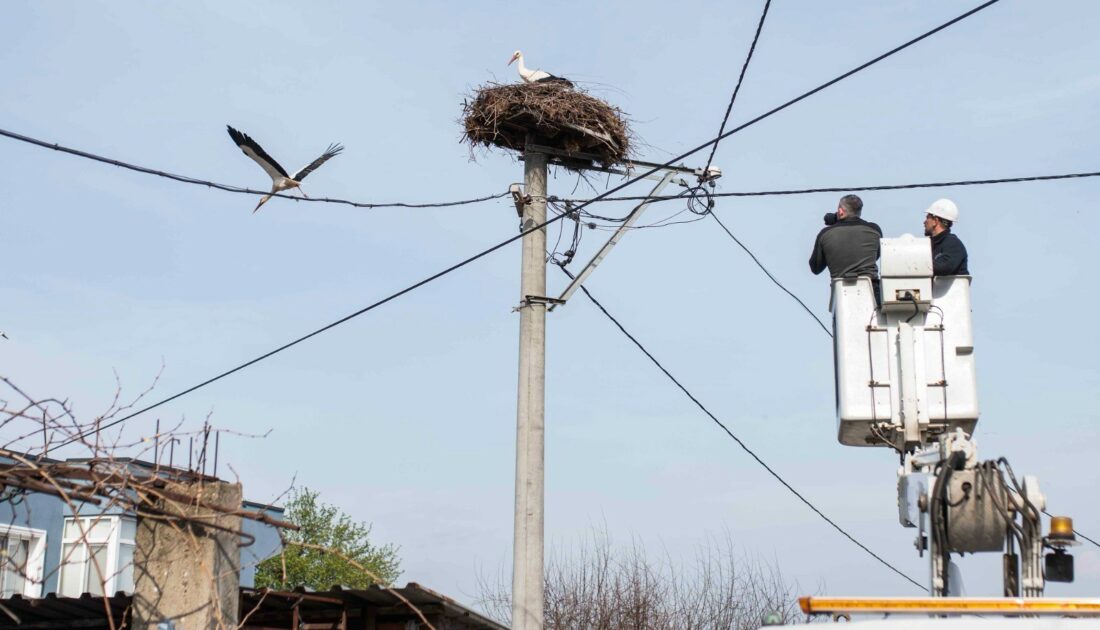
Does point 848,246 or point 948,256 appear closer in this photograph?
point 948,256

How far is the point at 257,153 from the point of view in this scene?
10805mm

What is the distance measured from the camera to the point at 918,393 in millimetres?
7164

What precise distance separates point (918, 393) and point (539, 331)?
3.52m

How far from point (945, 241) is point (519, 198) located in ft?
12.6

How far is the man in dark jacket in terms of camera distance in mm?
7844

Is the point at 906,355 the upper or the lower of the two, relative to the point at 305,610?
upper

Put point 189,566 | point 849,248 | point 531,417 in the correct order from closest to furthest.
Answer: point 189,566
point 849,248
point 531,417

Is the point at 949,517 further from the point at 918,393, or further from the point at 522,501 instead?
the point at 522,501

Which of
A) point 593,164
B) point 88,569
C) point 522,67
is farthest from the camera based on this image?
point 88,569

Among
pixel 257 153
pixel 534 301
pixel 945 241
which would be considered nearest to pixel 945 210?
pixel 945 241

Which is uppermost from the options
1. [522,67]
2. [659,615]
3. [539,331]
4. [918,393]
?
[522,67]

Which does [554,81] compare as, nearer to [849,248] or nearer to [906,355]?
[849,248]

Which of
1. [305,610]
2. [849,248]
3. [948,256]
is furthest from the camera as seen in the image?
[305,610]

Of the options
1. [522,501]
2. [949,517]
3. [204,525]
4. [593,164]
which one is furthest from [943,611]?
[593,164]
